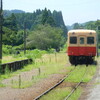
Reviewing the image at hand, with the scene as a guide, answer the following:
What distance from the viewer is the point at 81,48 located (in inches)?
1139

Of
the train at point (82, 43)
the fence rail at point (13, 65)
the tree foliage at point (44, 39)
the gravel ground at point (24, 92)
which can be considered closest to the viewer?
the gravel ground at point (24, 92)

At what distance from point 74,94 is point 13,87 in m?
3.51

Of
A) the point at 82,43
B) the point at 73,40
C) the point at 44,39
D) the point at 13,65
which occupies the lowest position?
the point at 13,65

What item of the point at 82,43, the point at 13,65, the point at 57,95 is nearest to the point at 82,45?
the point at 82,43

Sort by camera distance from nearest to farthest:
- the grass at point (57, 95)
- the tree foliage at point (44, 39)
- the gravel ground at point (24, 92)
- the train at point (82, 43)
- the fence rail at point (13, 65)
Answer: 1. the grass at point (57, 95)
2. the gravel ground at point (24, 92)
3. the fence rail at point (13, 65)
4. the train at point (82, 43)
5. the tree foliage at point (44, 39)

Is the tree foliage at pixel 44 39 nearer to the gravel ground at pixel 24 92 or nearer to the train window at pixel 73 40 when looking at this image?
the train window at pixel 73 40

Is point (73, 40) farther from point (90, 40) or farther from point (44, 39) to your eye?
point (44, 39)

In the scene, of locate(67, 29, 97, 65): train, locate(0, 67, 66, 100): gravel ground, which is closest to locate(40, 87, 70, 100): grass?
locate(0, 67, 66, 100): gravel ground

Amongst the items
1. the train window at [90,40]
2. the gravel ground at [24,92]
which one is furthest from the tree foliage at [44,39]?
the gravel ground at [24,92]

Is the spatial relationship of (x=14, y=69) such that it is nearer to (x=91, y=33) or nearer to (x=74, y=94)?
(x=91, y=33)

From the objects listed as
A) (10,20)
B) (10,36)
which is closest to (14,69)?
(10,36)

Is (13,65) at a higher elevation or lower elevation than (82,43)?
lower

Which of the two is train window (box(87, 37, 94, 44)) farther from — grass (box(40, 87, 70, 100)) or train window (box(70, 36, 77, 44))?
grass (box(40, 87, 70, 100))

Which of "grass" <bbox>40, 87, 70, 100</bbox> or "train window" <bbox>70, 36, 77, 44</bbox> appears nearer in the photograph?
"grass" <bbox>40, 87, 70, 100</bbox>
